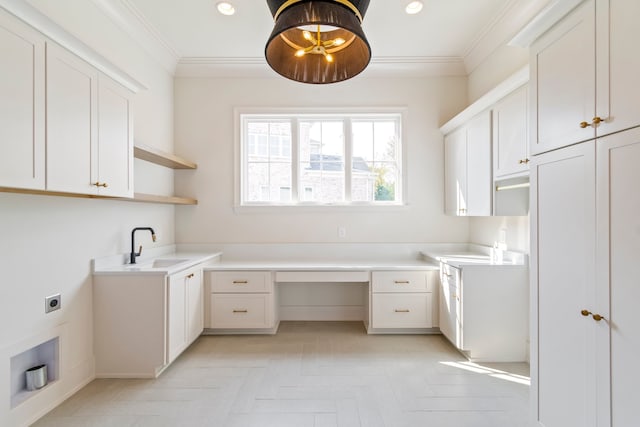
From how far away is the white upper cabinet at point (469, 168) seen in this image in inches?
105

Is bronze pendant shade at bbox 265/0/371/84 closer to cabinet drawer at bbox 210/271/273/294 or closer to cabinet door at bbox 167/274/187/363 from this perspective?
cabinet door at bbox 167/274/187/363

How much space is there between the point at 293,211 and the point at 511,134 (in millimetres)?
2295

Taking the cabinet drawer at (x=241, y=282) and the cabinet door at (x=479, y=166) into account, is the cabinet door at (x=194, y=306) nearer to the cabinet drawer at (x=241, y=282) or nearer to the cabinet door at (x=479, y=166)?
the cabinet drawer at (x=241, y=282)

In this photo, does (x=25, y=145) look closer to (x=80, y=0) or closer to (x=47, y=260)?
(x=47, y=260)

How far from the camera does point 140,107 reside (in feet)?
9.64

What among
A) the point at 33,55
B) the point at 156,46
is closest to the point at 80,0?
the point at 156,46

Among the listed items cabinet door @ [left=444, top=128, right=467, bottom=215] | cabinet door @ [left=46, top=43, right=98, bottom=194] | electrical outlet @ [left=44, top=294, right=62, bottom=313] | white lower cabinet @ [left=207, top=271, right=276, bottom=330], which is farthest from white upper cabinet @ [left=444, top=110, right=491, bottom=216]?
electrical outlet @ [left=44, top=294, right=62, bottom=313]

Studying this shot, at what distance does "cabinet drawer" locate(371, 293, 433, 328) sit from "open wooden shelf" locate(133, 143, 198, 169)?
2477mm

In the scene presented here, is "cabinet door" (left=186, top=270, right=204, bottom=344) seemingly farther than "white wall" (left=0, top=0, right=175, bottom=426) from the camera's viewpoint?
Yes

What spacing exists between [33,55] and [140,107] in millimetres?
1442

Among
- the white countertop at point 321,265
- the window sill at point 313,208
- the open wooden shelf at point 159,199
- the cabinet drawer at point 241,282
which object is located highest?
the open wooden shelf at point 159,199

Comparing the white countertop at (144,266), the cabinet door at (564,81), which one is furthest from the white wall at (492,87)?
the white countertop at (144,266)

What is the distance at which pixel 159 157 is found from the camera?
289 cm

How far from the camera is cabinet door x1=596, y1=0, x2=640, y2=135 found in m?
1.11
